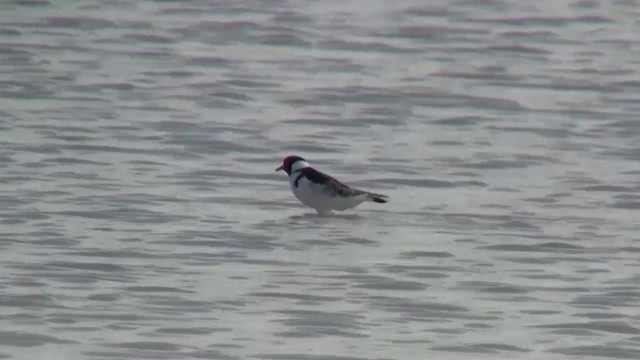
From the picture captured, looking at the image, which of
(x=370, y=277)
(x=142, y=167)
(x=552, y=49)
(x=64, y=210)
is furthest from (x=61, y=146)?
(x=552, y=49)

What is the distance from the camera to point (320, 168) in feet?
50.3

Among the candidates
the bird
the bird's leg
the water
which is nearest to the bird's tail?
the bird

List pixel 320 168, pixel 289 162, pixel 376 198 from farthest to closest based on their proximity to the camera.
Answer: pixel 320 168, pixel 289 162, pixel 376 198

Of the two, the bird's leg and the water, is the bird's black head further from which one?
the bird's leg

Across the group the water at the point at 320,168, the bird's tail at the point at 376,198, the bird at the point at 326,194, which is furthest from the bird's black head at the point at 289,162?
the bird's tail at the point at 376,198

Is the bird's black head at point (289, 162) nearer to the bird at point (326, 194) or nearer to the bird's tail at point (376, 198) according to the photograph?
the bird at point (326, 194)

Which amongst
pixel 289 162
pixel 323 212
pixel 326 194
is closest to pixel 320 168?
pixel 289 162

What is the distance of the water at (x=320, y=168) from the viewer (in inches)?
409

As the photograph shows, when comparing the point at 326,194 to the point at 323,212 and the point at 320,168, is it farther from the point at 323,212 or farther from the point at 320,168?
the point at 320,168

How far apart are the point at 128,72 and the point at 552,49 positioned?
180 inches

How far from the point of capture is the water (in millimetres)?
10391

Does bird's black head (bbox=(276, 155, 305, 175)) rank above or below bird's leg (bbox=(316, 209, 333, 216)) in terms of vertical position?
above

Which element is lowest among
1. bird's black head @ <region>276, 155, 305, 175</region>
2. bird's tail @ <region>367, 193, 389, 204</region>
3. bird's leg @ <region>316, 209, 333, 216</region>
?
bird's leg @ <region>316, 209, 333, 216</region>

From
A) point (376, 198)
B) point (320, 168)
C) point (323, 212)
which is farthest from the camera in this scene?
point (320, 168)
